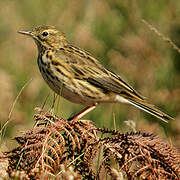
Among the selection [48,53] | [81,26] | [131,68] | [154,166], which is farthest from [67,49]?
[154,166]

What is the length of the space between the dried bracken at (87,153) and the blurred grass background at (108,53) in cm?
273

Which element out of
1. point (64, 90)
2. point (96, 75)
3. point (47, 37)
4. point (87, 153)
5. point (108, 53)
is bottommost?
point (87, 153)

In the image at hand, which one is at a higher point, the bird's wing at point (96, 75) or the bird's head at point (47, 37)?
the bird's head at point (47, 37)

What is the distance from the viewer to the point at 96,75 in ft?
16.8

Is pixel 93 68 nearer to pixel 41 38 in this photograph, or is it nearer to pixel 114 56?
pixel 41 38

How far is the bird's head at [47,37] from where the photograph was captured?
5546 millimetres

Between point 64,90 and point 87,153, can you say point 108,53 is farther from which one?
point 87,153

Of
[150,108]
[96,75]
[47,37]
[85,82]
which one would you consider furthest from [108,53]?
[150,108]

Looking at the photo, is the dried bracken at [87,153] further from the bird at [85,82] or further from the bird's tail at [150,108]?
the bird's tail at [150,108]

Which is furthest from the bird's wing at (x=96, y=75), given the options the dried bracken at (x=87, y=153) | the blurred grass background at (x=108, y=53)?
the dried bracken at (x=87, y=153)

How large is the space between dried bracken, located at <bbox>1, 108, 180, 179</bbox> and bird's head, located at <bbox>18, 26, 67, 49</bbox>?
2.64 metres

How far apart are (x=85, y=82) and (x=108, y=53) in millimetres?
2418

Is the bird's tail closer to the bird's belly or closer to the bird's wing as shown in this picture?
the bird's wing

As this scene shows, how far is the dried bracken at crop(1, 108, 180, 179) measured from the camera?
278 cm
